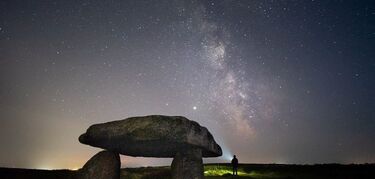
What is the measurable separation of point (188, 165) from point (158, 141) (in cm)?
151

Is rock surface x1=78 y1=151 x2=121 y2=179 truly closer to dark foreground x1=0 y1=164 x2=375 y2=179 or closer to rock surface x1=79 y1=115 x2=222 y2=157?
rock surface x1=79 y1=115 x2=222 y2=157

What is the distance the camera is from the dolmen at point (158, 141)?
402 inches

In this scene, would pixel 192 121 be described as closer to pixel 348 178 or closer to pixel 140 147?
pixel 140 147

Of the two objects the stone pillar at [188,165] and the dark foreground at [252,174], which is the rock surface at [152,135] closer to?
the stone pillar at [188,165]

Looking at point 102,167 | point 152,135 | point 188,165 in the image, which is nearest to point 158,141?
point 152,135

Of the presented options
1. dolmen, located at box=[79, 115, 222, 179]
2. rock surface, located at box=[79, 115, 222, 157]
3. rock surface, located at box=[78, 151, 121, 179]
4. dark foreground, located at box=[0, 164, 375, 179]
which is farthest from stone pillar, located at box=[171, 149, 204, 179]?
dark foreground, located at box=[0, 164, 375, 179]

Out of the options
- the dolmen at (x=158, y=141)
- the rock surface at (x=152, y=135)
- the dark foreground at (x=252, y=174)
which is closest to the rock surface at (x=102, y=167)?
the dolmen at (x=158, y=141)

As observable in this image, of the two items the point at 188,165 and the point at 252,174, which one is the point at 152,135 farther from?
the point at 252,174

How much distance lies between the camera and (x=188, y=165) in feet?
36.4

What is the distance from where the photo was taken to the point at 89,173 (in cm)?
1155

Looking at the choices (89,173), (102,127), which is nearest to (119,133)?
(102,127)

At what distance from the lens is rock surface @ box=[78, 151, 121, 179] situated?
38.0 ft

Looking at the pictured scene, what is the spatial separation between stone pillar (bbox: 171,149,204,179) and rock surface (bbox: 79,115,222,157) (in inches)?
8.9

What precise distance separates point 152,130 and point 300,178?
33.1ft
